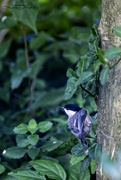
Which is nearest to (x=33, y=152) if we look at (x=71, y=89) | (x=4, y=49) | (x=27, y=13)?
(x=71, y=89)

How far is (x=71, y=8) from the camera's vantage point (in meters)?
3.02

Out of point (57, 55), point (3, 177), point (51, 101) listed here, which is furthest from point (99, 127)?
point (57, 55)

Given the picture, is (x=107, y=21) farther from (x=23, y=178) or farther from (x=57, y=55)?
(x=57, y=55)

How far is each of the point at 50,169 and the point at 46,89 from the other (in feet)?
5.48

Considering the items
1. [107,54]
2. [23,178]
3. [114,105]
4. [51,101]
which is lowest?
[51,101]

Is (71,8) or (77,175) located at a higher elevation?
(71,8)

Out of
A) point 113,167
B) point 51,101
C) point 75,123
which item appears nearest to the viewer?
point 113,167

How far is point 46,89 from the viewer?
2.66 m

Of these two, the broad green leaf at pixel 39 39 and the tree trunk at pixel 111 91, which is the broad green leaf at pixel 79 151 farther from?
the broad green leaf at pixel 39 39

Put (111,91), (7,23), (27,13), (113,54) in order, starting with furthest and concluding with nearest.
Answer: (7,23) < (27,13) < (111,91) < (113,54)

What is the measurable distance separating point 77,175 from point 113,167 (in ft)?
1.75

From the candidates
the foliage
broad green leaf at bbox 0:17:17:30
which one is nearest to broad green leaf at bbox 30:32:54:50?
the foliage

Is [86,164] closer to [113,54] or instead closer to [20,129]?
[20,129]

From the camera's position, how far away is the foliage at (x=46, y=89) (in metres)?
0.99
